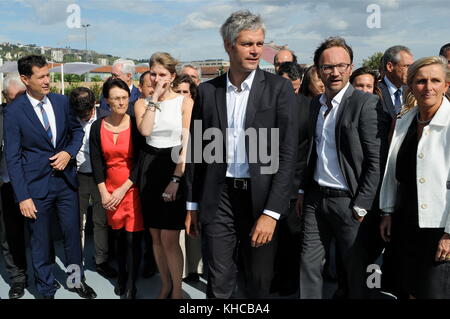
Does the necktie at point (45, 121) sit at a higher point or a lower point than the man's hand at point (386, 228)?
higher

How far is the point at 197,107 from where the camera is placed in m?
2.63

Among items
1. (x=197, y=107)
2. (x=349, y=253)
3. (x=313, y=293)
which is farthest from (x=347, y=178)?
(x=197, y=107)

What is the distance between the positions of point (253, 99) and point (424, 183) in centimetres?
106

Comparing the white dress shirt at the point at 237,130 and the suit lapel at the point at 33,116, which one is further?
the suit lapel at the point at 33,116

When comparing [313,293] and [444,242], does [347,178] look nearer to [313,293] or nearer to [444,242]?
[444,242]

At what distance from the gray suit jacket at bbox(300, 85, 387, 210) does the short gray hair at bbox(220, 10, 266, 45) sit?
76cm

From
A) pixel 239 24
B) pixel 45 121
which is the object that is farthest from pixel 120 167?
pixel 239 24

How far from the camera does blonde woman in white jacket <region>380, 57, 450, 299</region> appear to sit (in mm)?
2221

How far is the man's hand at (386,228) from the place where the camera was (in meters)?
2.58

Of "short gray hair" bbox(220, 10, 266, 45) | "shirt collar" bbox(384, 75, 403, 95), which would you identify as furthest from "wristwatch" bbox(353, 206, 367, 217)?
"shirt collar" bbox(384, 75, 403, 95)

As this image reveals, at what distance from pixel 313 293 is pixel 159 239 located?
1301 millimetres

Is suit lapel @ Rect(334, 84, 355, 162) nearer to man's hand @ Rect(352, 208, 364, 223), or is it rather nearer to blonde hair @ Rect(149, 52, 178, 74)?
man's hand @ Rect(352, 208, 364, 223)

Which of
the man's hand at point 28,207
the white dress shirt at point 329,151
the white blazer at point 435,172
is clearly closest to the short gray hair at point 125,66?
the man's hand at point 28,207

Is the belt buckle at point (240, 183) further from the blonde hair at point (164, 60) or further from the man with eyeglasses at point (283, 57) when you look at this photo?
the man with eyeglasses at point (283, 57)
